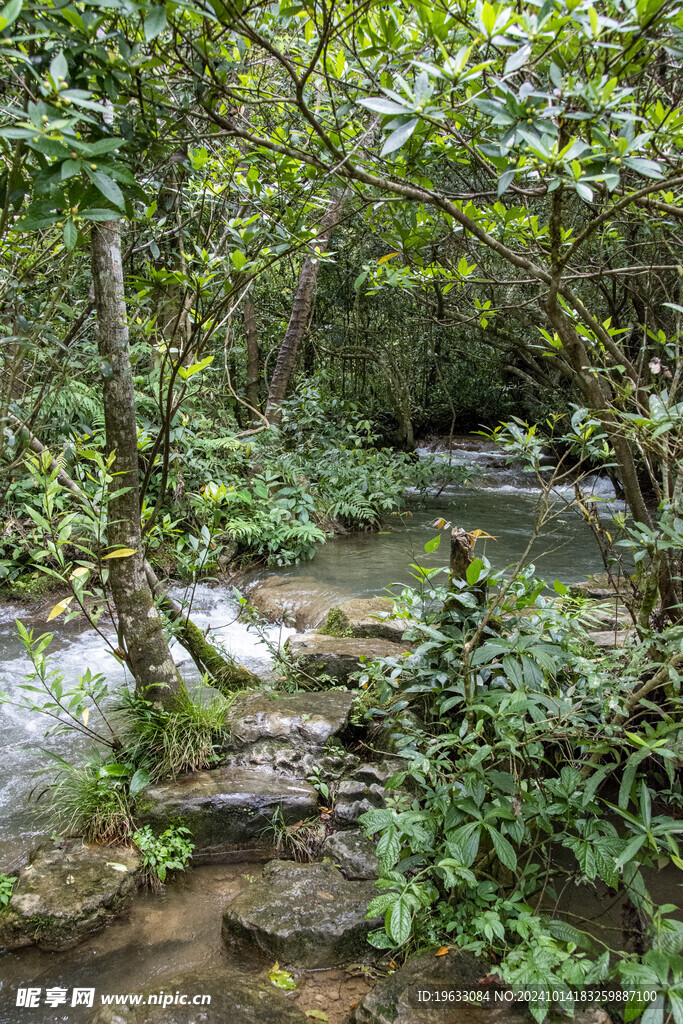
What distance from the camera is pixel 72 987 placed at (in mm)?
2549

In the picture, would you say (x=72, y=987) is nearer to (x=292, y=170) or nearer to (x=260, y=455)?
(x=292, y=170)

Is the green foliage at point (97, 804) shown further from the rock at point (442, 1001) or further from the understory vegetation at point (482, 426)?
the rock at point (442, 1001)

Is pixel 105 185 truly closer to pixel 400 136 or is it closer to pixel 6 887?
pixel 400 136

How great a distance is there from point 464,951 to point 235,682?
235cm

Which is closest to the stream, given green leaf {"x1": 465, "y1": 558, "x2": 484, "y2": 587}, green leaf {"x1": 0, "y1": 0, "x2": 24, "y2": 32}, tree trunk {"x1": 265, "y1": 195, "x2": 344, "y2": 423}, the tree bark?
green leaf {"x1": 465, "y1": 558, "x2": 484, "y2": 587}

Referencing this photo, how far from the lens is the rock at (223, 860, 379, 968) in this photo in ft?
8.36

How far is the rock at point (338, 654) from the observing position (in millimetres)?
4356

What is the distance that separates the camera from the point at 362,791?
3.28 m

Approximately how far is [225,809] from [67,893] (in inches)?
31.2

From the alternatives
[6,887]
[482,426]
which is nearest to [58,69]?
[482,426]

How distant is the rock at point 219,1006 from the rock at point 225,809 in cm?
77

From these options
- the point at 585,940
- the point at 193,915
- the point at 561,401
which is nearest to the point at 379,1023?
the point at 585,940

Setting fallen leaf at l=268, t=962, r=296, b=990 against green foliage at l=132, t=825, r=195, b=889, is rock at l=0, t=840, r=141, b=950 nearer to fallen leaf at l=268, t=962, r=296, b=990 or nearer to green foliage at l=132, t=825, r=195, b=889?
green foliage at l=132, t=825, r=195, b=889

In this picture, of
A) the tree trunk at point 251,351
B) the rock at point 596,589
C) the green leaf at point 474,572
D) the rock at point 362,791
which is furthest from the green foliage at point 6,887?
the tree trunk at point 251,351
